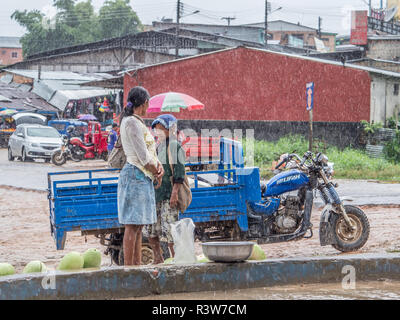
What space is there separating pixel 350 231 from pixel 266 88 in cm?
2055

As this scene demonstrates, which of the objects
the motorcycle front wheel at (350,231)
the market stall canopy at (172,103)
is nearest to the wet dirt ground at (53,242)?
the motorcycle front wheel at (350,231)

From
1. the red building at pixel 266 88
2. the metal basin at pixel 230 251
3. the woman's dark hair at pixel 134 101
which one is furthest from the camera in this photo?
the red building at pixel 266 88

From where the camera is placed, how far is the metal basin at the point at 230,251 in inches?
218

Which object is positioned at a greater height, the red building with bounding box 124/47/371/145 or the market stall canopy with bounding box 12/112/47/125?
the red building with bounding box 124/47/371/145

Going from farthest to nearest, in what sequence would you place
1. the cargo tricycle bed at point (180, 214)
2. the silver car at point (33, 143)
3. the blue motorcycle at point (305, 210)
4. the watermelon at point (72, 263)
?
the silver car at point (33, 143) < the blue motorcycle at point (305, 210) < the cargo tricycle bed at point (180, 214) < the watermelon at point (72, 263)

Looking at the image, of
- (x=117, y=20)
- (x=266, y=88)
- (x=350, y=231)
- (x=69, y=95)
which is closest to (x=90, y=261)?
(x=350, y=231)

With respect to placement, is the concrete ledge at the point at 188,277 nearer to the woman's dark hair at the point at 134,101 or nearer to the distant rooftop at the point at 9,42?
the woman's dark hair at the point at 134,101

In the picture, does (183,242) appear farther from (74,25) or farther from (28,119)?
(74,25)

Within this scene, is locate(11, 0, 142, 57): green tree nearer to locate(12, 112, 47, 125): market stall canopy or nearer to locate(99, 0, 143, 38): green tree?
locate(99, 0, 143, 38): green tree

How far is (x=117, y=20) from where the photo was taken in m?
80.8

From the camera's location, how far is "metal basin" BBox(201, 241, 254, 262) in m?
5.54

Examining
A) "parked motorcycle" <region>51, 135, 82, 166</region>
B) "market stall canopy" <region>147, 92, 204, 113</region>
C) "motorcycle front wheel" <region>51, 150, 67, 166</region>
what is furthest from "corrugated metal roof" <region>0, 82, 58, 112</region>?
"market stall canopy" <region>147, 92, 204, 113</region>

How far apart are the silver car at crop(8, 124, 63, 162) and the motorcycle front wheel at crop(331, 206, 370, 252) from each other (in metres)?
20.1
